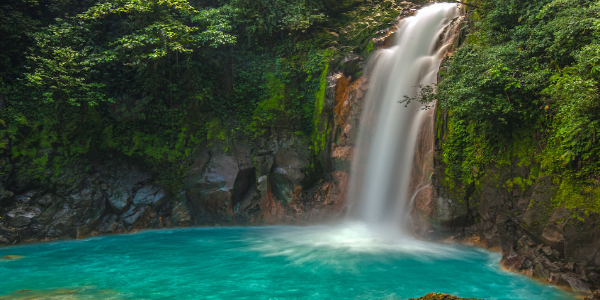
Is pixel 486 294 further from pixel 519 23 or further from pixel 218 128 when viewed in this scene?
pixel 218 128

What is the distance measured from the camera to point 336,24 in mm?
15867

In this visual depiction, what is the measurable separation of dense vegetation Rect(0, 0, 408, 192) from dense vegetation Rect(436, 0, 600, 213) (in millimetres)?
5646

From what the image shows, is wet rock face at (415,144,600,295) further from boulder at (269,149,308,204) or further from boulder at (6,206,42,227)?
boulder at (6,206,42,227)

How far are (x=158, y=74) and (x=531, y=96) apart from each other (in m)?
12.2

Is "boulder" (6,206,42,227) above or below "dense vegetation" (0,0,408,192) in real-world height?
below

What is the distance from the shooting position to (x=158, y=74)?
13.8m

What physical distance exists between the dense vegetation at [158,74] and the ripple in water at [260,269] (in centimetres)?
352

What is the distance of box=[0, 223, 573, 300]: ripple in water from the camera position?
279 inches

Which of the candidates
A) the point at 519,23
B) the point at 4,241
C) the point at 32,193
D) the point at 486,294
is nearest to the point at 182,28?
the point at 32,193

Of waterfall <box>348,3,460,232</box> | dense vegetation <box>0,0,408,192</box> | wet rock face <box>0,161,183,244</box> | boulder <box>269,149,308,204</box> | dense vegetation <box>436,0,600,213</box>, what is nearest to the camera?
dense vegetation <box>436,0,600,213</box>

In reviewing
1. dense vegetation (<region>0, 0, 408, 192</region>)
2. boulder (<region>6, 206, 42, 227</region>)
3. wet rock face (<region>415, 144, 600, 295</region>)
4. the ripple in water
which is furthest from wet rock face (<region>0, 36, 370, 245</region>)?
wet rock face (<region>415, 144, 600, 295</region>)

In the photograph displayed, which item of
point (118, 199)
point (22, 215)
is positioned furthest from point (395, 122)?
point (22, 215)

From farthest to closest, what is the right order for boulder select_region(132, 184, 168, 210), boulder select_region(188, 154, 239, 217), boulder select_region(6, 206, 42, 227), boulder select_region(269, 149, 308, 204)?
boulder select_region(269, 149, 308, 204), boulder select_region(188, 154, 239, 217), boulder select_region(132, 184, 168, 210), boulder select_region(6, 206, 42, 227)

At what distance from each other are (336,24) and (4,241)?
46.9 ft
